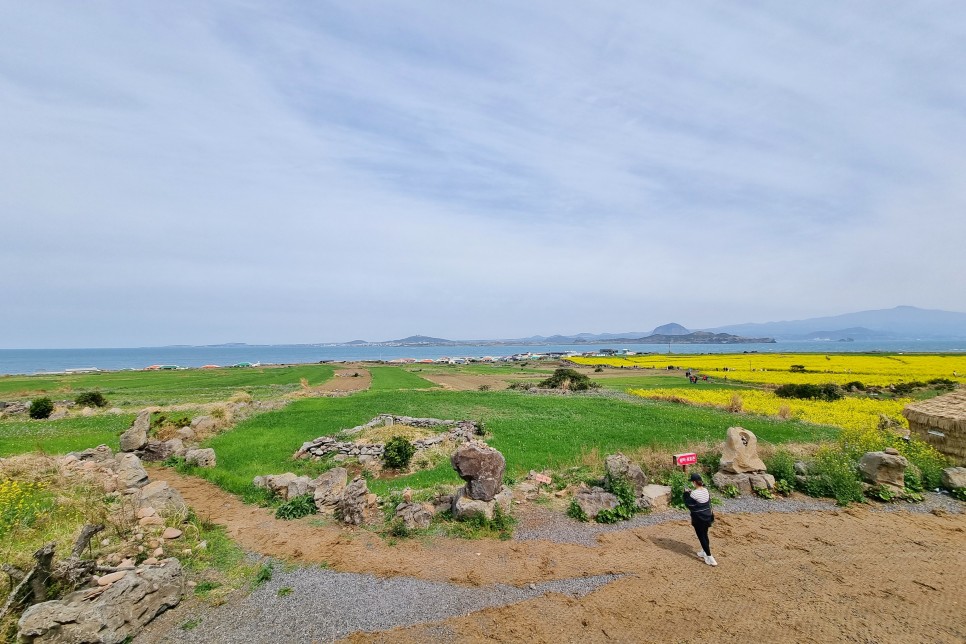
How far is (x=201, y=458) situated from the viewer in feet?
66.5

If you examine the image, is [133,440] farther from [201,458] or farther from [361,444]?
[361,444]

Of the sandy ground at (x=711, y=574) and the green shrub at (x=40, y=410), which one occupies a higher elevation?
the green shrub at (x=40, y=410)

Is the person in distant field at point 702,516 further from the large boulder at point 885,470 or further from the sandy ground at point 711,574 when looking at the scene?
the large boulder at point 885,470

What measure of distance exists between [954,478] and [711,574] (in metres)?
11.6

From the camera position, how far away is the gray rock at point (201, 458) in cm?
2020

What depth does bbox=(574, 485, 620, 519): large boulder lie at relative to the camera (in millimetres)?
12766

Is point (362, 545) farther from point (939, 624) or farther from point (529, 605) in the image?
point (939, 624)

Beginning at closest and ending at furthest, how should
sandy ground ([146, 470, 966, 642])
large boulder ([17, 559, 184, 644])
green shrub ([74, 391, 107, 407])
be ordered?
large boulder ([17, 559, 184, 644]) < sandy ground ([146, 470, 966, 642]) < green shrub ([74, 391, 107, 407])

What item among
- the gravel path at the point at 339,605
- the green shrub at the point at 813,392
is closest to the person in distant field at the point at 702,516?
the gravel path at the point at 339,605

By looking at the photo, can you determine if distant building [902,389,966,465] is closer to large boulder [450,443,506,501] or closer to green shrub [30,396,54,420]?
large boulder [450,443,506,501]

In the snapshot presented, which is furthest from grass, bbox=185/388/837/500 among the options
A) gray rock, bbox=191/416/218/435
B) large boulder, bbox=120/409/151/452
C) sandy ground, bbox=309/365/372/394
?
sandy ground, bbox=309/365/372/394

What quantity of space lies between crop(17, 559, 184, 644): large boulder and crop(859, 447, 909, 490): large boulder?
20.3 metres

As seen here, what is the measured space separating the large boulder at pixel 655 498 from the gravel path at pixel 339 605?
13.8ft

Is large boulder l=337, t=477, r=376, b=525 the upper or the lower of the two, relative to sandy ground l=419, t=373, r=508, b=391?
upper
